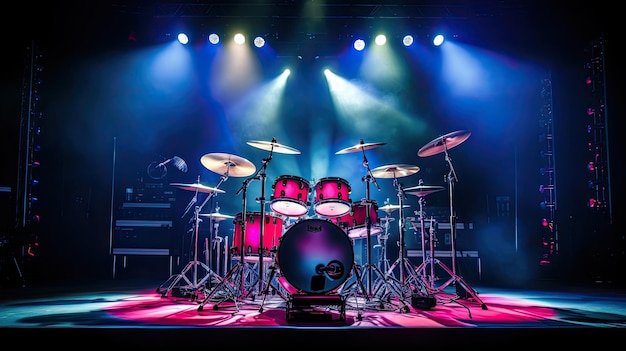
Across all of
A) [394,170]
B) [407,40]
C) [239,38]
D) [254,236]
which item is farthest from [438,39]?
[254,236]

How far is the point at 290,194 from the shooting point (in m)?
5.36

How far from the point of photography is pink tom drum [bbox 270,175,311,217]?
530cm

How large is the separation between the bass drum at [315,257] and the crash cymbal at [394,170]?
1.45m

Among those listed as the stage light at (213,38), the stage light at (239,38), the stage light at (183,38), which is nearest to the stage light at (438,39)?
the stage light at (239,38)

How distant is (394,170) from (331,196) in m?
0.95

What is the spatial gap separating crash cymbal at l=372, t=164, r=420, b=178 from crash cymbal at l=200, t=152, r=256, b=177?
1.69m

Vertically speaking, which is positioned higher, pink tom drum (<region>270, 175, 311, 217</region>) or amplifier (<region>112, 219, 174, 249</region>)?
pink tom drum (<region>270, 175, 311, 217</region>)

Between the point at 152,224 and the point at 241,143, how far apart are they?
275 cm

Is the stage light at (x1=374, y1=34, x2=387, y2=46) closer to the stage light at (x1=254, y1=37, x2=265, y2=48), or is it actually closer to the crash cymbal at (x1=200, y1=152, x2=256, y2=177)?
the stage light at (x1=254, y1=37, x2=265, y2=48)

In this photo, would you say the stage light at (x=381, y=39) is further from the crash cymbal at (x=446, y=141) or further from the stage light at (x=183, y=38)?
the crash cymbal at (x=446, y=141)

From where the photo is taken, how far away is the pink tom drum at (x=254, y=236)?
5.43 meters

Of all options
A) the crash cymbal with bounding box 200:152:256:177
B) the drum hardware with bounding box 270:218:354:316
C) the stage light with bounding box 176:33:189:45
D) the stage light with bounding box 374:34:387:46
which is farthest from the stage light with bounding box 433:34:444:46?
the drum hardware with bounding box 270:218:354:316

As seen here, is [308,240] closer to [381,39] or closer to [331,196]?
[331,196]
